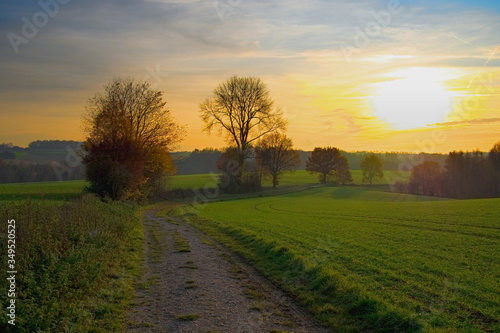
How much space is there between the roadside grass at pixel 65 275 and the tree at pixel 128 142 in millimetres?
21836

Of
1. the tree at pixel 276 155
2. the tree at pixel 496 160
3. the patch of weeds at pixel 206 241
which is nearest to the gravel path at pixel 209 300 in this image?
the patch of weeds at pixel 206 241

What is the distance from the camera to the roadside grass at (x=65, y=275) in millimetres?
6520

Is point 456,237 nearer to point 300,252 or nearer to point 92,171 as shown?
point 300,252

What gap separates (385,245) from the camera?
52.3 feet

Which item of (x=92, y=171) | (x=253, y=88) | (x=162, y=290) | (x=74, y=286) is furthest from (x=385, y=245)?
(x=253, y=88)

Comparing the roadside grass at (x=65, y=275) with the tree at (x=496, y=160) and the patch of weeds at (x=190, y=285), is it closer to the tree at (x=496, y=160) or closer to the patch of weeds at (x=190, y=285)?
the patch of weeds at (x=190, y=285)

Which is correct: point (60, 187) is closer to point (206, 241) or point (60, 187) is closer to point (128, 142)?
point (128, 142)

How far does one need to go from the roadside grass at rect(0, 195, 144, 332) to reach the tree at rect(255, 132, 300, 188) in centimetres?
6618

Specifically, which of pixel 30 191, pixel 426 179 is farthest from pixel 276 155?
pixel 30 191

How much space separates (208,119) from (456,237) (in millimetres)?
38966

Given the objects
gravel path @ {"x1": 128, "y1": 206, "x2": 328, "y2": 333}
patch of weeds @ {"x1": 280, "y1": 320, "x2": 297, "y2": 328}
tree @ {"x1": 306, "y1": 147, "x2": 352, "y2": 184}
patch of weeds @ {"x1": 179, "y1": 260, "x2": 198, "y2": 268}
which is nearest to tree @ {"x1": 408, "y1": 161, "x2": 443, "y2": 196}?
tree @ {"x1": 306, "y1": 147, "x2": 352, "y2": 184}

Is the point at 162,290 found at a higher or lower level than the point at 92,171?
lower

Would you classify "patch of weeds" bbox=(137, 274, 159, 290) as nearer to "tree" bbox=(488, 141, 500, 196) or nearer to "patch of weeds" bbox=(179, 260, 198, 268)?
"patch of weeds" bbox=(179, 260, 198, 268)

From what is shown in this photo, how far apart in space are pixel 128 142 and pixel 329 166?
2730 inches
